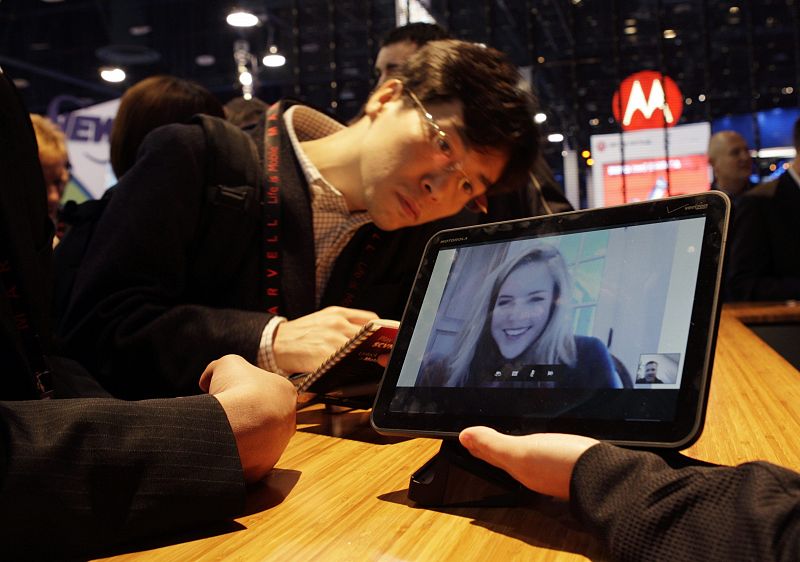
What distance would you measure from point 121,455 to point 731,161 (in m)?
4.63

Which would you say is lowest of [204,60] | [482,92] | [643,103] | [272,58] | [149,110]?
[482,92]

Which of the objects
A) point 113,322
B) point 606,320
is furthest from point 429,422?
point 113,322

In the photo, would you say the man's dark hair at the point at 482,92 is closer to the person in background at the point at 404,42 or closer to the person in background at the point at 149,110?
the person in background at the point at 149,110

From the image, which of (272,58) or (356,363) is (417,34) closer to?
(356,363)

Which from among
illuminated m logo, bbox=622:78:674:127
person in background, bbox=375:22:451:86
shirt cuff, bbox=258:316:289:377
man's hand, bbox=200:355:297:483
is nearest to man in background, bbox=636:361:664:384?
man's hand, bbox=200:355:297:483

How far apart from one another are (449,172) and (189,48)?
406 inches

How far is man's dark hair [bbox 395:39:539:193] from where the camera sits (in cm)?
154

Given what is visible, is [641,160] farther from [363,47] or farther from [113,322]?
[113,322]

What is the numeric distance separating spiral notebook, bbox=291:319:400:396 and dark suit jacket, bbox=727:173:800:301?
9.86 feet

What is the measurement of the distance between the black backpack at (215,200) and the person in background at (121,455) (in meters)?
0.57

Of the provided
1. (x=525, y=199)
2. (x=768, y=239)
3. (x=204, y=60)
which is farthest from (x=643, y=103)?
(x=204, y=60)

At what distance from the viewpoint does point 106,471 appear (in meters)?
0.64

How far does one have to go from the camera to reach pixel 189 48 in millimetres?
10805

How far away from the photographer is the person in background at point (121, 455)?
599mm
